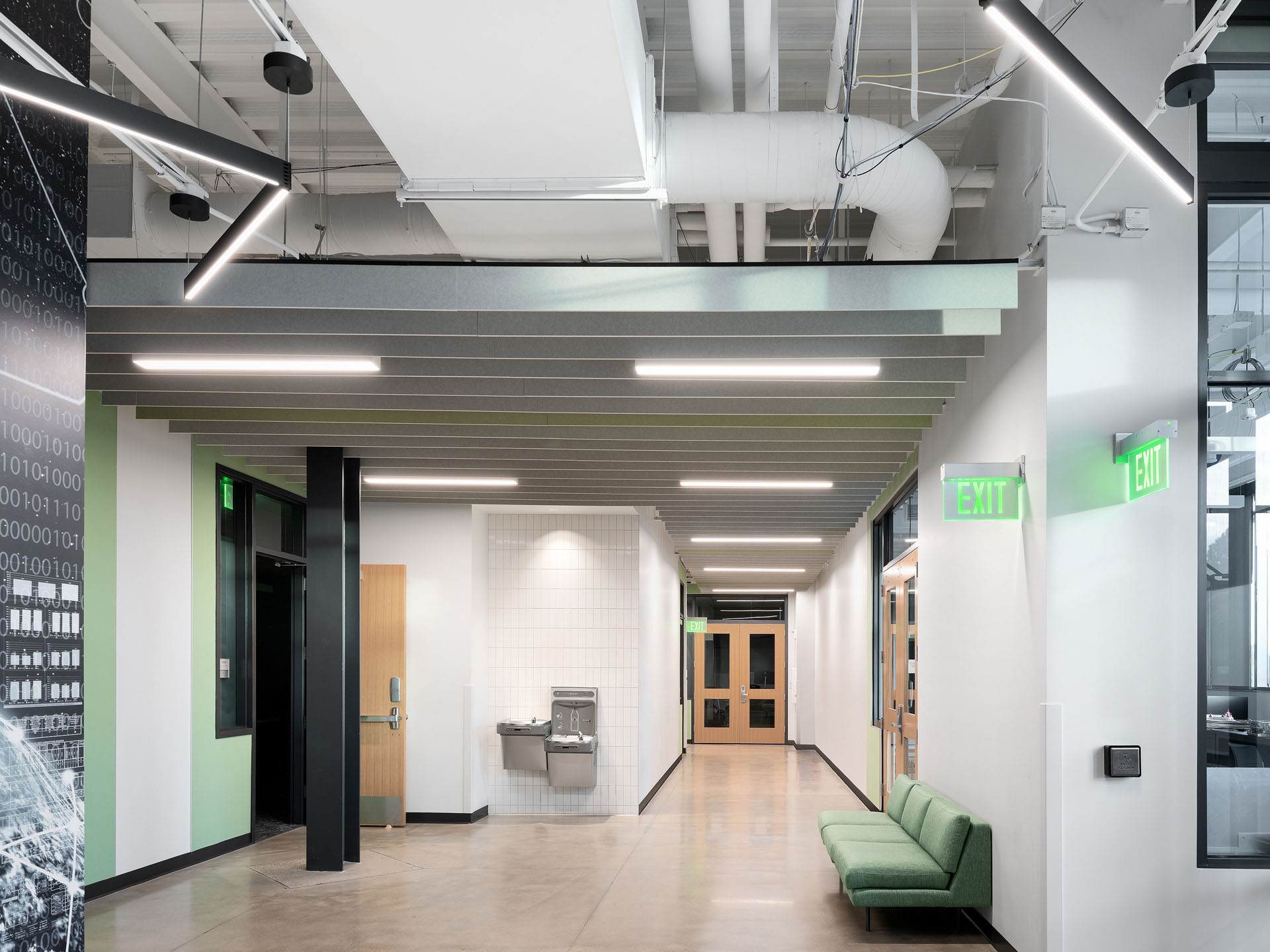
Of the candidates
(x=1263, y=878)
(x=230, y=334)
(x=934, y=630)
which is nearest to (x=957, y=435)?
(x=934, y=630)

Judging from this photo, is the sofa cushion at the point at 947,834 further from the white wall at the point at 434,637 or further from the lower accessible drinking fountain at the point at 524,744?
the white wall at the point at 434,637

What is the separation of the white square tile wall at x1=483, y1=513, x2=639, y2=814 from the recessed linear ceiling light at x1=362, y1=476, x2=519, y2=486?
1808mm

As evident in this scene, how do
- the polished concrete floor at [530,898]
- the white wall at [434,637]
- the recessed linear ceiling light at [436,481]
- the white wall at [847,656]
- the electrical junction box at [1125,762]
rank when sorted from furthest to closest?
the white wall at [847,656], the white wall at [434,637], the recessed linear ceiling light at [436,481], the polished concrete floor at [530,898], the electrical junction box at [1125,762]

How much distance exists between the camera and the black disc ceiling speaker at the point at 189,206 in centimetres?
506

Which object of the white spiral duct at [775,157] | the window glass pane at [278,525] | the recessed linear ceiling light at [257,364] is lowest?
the window glass pane at [278,525]

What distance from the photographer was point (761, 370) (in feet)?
20.7

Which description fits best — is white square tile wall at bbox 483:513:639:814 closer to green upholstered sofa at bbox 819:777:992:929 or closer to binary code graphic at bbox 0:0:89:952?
green upholstered sofa at bbox 819:777:992:929

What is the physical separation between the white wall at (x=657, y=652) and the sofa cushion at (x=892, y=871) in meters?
5.25

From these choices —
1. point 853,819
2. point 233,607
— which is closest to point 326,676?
point 233,607

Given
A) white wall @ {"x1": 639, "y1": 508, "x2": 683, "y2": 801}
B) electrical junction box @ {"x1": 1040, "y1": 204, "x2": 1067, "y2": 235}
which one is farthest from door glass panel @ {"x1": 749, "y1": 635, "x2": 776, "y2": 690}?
electrical junction box @ {"x1": 1040, "y1": 204, "x2": 1067, "y2": 235}

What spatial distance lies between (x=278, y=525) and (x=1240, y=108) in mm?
8812

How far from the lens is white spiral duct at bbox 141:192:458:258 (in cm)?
652

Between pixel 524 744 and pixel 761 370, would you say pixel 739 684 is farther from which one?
pixel 761 370

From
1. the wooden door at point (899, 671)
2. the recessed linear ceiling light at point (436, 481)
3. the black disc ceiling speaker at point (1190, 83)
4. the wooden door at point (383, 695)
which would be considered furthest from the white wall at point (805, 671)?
the black disc ceiling speaker at point (1190, 83)
